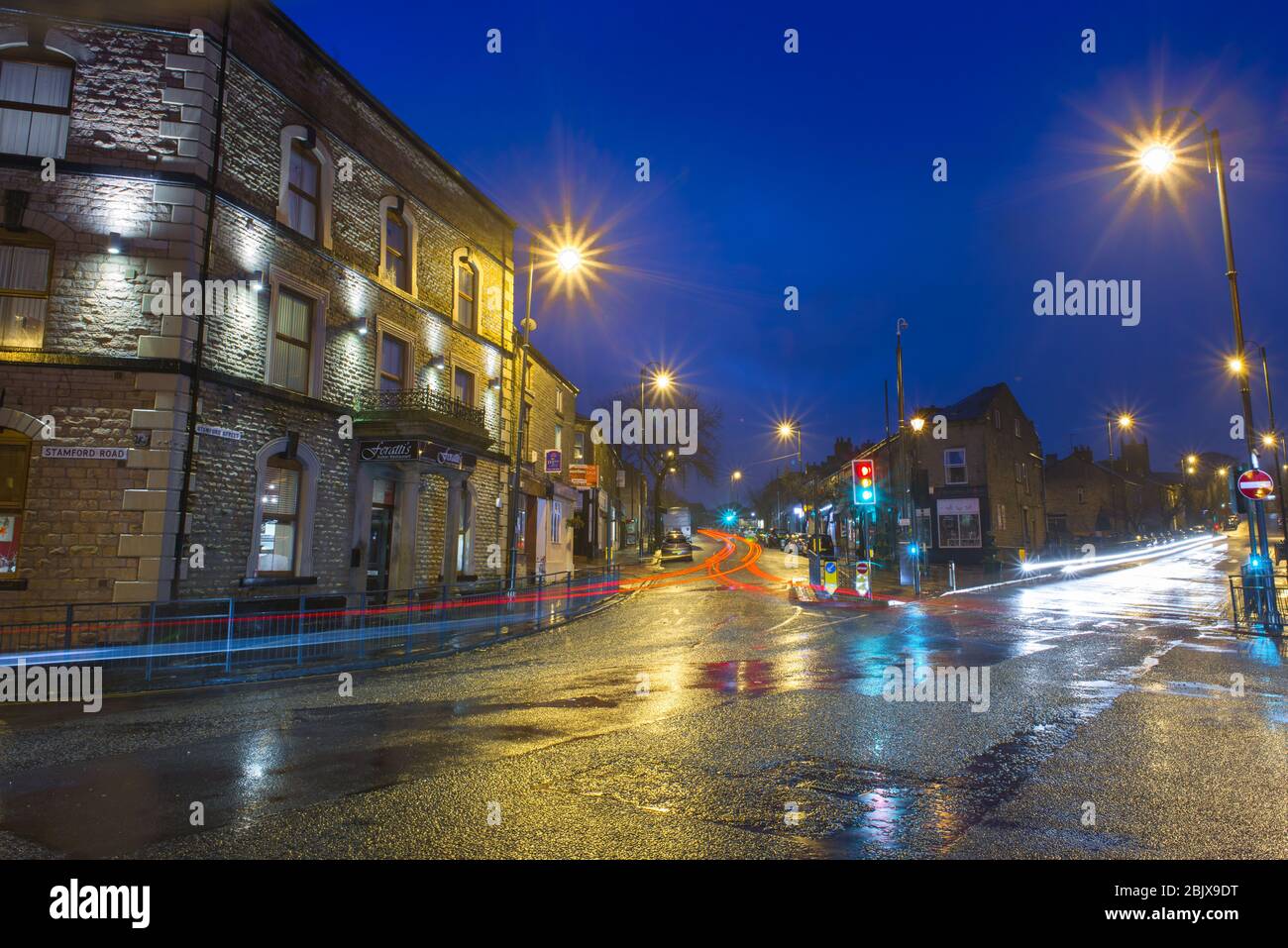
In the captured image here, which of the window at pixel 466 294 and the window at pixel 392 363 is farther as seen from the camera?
the window at pixel 466 294

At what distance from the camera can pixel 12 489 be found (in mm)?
12562

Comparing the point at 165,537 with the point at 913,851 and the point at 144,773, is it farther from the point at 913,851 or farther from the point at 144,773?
the point at 913,851

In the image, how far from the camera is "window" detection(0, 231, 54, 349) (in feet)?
42.1

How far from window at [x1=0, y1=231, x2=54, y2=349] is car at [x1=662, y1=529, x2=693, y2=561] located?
35277 mm

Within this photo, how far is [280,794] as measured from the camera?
5.04 metres

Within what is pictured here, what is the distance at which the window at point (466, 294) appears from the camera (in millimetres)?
22766

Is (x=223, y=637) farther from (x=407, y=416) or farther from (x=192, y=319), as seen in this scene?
(x=407, y=416)

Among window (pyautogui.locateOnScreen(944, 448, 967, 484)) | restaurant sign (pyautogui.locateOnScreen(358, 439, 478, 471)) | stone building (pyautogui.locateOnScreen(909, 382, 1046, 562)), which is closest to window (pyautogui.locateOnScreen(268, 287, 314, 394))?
restaurant sign (pyautogui.locateOnScreen(358, 439, 478, 471))

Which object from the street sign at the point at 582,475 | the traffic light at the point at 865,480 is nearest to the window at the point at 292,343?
the street sign at the point at 582,475

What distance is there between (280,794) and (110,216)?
534 inches

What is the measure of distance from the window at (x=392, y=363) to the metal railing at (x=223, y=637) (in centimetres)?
735

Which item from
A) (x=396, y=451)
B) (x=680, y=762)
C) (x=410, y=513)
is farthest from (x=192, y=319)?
(x=680, y=762)

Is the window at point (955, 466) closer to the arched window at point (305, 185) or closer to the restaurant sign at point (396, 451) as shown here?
the restaurant sign at point (396, 451)
